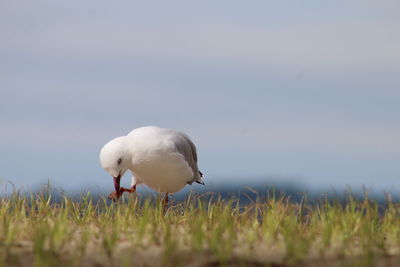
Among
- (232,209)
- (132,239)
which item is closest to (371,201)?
(232,209)

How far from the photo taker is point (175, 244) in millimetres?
5578

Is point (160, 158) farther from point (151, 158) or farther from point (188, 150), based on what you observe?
point (188, 150)

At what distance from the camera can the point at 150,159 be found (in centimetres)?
849

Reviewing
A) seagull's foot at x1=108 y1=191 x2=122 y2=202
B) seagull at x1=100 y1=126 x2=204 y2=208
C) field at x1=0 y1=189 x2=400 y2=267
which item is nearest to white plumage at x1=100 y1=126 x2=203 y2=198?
seagull at x1=100 y1=126 x2=204 y2=208

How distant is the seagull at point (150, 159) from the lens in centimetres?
843

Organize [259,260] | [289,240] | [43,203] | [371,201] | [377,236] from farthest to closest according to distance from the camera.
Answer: [43,203] → [371,201] → [377,236] → [289,240] → [259,260]

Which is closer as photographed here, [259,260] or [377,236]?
[259,260]

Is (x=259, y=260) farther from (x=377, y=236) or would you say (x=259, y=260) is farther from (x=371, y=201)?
(x=371, y=201)

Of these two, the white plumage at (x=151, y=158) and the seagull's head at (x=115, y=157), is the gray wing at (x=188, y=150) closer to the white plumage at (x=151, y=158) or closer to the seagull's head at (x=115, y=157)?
the white plumage at (x=151, y=158)

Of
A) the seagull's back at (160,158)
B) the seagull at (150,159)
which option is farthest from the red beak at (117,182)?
the seagull's back at (160,158)

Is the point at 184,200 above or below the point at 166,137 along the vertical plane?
below

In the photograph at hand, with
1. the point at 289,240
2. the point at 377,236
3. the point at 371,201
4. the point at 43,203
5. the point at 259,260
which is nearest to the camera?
the point at 259,260

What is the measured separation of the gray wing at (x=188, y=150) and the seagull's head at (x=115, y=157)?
706mm

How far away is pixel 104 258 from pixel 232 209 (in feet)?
7.14
